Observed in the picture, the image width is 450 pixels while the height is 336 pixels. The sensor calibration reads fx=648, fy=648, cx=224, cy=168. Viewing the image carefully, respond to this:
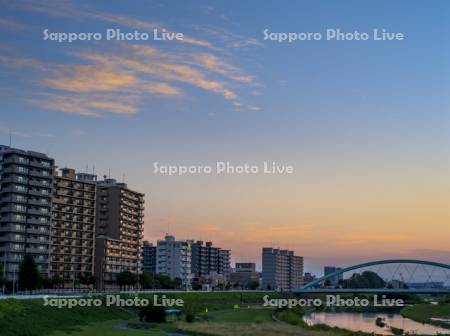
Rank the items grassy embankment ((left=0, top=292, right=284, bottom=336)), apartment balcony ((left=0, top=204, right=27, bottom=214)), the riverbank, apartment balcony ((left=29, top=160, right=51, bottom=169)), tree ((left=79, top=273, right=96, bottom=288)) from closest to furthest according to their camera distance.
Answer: grassy embankment ((left=0, top=292, right=284, bottom=336))
the riverbank
apartment balcony ((left=0, top=204, right=27, bottom=214))
apartment balcony ((left=29, top=160, right=51, bottom=169))
tree ((left=79, top=273, right=96, bottom=288))

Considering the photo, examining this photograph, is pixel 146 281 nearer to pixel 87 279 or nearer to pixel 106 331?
pixel 87 279

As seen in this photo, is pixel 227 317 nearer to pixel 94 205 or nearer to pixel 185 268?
pixel 94 205

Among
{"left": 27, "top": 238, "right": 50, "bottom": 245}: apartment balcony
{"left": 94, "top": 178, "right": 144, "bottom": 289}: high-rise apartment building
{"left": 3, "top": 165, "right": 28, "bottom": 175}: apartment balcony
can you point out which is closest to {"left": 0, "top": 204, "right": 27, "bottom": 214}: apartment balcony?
{"left": 27, "top": 238, "right": 50, "bottom": 245}: apartment balcony

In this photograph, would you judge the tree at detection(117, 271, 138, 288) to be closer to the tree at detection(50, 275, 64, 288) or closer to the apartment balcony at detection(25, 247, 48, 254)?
the tree at detection(50, 275, 64, 288)

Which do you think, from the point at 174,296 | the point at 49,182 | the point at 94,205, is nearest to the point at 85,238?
the point at 94,205

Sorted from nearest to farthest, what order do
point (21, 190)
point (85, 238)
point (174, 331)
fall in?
point (174, 331) < point (21, 190) < point (85, 238)

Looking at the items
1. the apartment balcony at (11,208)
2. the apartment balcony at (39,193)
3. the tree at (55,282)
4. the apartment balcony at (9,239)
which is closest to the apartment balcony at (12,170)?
the apartment balcony at (39,193)

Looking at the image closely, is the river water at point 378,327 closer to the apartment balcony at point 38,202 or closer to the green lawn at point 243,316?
the green lawn at point 243,316
